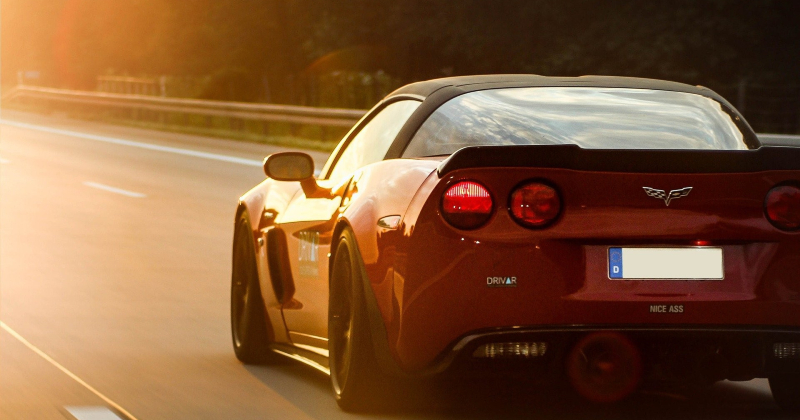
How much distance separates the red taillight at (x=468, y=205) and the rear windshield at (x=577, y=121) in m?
0.57

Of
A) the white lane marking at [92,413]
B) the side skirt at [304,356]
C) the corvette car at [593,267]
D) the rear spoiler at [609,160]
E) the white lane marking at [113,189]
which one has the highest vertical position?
the rear spoiler at [609,160]

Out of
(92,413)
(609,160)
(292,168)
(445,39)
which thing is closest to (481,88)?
(292,168)

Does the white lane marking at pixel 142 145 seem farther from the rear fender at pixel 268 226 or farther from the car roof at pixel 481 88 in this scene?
the car roof at pixel 481 88

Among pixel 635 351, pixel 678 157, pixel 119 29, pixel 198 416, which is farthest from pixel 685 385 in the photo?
pixel 119 29

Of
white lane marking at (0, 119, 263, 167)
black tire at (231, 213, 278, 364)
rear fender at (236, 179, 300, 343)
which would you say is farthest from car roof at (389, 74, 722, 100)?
white lane marking at (0, 119, 263, 167)

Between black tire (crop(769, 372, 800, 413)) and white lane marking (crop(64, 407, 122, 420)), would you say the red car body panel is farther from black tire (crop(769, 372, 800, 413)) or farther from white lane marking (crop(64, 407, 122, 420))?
white lane marking (crop(64, 407, 122, 420))

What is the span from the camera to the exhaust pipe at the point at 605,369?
505 cm

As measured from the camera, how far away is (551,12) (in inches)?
1638

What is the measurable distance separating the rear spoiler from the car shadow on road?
78cm

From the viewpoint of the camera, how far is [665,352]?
506 centimetres

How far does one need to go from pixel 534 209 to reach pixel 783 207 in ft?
2.75

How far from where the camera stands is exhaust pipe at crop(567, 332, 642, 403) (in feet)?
16.6

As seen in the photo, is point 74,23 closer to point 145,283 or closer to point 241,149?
point 241,149

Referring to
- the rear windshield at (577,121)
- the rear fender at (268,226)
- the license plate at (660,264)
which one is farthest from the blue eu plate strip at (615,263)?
the rear fender at (268,226)
